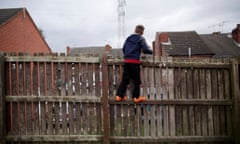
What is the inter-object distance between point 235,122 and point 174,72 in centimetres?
177

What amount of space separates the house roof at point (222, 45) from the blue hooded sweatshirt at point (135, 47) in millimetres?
27772

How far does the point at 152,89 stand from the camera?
474 cm

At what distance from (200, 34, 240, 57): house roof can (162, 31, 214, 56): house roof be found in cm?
395

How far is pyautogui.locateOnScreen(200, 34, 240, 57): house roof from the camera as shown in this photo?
3008cm

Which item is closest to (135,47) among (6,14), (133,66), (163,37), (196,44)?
(133,66)

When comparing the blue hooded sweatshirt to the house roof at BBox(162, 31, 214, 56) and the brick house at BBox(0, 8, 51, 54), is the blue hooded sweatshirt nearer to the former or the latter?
the brick house at BBox(0, 8, 51, 54)

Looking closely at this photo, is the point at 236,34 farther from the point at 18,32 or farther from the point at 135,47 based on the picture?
the point at 135,47

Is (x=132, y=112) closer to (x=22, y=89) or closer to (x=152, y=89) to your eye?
(x=152, y=89)

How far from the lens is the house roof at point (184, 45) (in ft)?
85.0

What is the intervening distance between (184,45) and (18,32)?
63.8 feet

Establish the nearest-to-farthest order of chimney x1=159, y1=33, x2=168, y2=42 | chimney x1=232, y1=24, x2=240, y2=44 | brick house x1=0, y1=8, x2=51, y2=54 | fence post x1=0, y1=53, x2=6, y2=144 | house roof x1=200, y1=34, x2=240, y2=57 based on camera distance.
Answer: fence post x1=0, y1=53, x2=6, y2=144 < brick house x1=0, y1=8, x2=51, y2=54 < chimney x1=159, y1=33, x2=168, y2=42 < house roof x1=200, y1=34, x2=240, y2=57 < chimney x1=232, y1=24, x2=240, y2=44

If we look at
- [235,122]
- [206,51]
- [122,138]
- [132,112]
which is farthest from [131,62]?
[206,51]

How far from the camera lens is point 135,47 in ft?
15.2

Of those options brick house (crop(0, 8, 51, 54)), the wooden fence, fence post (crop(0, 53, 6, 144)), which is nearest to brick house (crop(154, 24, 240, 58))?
brick house (crop(0, 8, 51, 54))
